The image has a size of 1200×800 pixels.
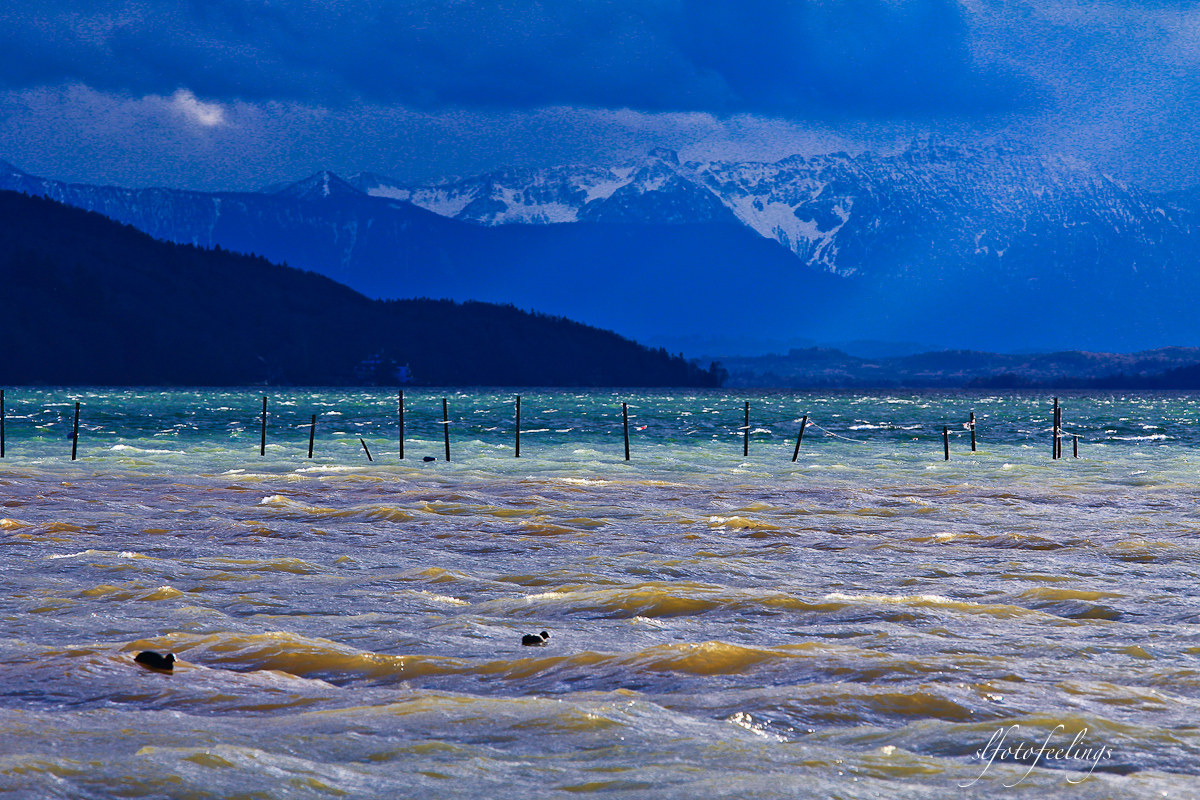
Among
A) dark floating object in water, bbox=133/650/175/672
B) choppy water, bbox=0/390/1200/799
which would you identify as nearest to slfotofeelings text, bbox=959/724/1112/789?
choppy water, bbox=0/390/1200/799

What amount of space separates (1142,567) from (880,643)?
9.63 metres

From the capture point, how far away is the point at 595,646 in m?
14.2

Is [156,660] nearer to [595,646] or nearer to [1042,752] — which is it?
[595,646]

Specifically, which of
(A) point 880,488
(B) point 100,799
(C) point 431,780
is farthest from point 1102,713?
(A) point 880,488

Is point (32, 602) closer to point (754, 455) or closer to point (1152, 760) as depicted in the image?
point (1152, 760)

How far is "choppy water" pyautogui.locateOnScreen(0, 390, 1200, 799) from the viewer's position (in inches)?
371

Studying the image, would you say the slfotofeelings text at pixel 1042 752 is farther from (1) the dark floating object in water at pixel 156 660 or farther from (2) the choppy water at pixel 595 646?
(1) the dark floating object in water at pixel 156 660

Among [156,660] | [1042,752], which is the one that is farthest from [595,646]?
[1042,752]

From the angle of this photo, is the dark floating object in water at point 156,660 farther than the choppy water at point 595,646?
Yes

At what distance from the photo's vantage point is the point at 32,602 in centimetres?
1636

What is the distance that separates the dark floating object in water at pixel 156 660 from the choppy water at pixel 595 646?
0.42 feet

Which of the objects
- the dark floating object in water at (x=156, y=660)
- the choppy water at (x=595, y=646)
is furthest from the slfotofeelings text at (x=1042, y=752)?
the dark floating object in water at (x=156, y=660)

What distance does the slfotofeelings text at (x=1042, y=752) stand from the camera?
9766 millimetres

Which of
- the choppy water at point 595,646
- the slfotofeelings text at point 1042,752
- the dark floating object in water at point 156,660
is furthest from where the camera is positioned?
the dark floating object in water at point 156,660
